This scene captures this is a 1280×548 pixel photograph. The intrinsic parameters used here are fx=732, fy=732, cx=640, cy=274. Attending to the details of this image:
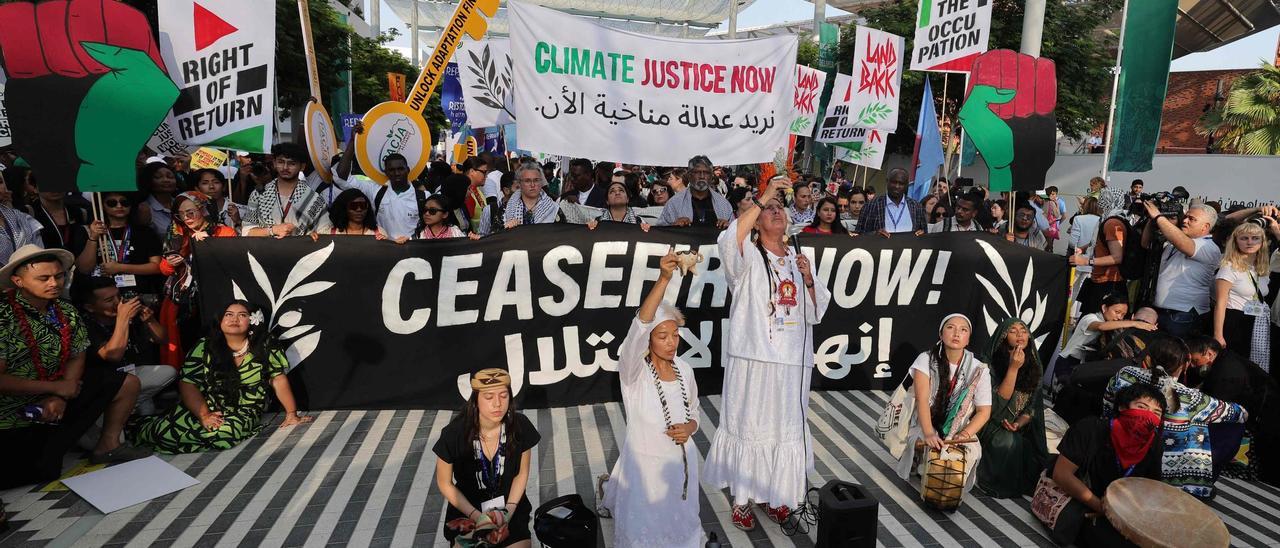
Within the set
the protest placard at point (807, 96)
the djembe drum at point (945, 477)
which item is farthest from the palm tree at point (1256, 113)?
the djembe drum at point (945, 477)

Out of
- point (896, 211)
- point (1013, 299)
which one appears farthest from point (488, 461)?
point (896, 211)

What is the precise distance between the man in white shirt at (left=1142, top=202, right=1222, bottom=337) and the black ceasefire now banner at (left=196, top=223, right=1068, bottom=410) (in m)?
0.79

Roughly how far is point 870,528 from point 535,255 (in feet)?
10.3

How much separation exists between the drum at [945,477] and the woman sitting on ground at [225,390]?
167 inches

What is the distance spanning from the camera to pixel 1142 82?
797 centimetres

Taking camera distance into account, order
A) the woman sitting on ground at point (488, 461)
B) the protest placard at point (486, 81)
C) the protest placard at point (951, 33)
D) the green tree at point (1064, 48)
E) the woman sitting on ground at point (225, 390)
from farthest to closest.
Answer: the green tree at point (1064, 48) → the protest placard at point (486, 81) → the protest placard at point (951, 33) → the woman sitting on ground at point (225, 390) → the woman sitting on ground at point (488, 461)

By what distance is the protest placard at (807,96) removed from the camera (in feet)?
38.0

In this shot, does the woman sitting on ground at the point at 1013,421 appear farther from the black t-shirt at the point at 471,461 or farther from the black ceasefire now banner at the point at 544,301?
the black t-shirt at the point at 471,461

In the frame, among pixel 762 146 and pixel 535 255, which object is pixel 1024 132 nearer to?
pixel 762 146

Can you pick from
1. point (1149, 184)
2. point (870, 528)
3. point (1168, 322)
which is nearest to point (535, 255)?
point (870, 528)

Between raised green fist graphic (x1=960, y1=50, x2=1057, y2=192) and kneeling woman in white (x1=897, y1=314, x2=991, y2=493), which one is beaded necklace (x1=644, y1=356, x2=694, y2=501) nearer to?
kneeling woman in white (x1=897, y1=314, x2=991, y2=493)

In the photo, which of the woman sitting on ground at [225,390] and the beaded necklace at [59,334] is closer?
the beaded necklace at [59,334]

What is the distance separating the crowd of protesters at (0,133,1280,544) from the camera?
422cm

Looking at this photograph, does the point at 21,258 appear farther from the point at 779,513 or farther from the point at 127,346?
the point at 779,513
